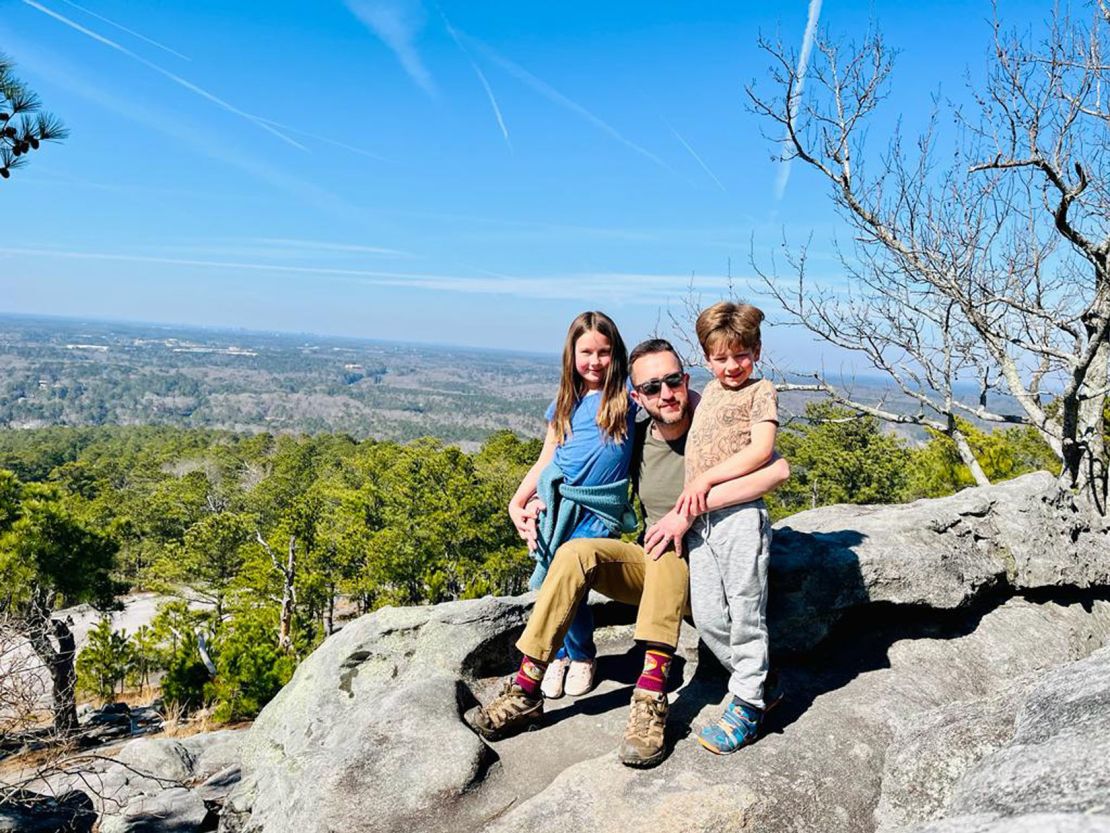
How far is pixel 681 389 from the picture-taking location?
13.7 ft

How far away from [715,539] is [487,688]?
2.51 metres

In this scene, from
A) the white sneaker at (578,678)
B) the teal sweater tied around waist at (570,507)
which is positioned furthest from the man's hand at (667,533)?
the white sneaker at (578,678)

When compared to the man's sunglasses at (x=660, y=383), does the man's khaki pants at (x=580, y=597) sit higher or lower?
lower

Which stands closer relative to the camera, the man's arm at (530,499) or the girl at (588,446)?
the girl at (588,446)

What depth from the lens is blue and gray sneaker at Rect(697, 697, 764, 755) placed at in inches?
150

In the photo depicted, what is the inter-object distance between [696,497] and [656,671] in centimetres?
100

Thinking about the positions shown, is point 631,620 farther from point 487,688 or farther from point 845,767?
point 845,767

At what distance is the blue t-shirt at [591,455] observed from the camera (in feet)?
14.2

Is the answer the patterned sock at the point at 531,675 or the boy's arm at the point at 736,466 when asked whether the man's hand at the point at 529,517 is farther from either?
the boy's arm at the point at 736,466

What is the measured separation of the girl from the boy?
1.71ft

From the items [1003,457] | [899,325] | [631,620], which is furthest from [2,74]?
[1003,457]

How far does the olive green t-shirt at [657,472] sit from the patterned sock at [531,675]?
1094 mm

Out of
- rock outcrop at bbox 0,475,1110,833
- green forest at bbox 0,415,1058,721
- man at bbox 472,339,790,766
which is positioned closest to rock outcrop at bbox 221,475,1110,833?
rock outcrop at bbox 0,475,1110,833

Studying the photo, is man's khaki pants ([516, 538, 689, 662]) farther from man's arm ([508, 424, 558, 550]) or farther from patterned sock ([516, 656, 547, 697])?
man's arm ([508, 424, 558, 550])
